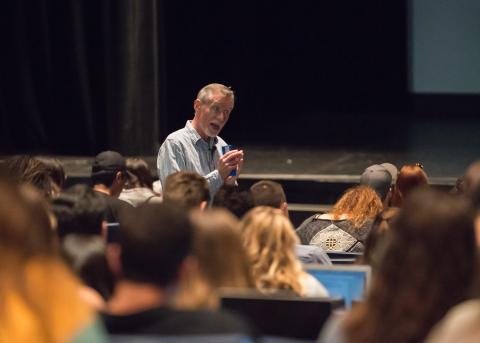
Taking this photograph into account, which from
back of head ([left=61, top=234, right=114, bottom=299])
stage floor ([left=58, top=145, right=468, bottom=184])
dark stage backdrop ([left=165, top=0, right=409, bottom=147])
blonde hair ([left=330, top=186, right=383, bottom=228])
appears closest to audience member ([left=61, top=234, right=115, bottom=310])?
back of head ([left=61, top=234, right=114, bottom=299])

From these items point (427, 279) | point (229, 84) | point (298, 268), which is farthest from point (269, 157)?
point (427, 279)

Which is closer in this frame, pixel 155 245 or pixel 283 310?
pixel 155 245

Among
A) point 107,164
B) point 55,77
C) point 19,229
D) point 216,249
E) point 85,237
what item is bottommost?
point 55,77

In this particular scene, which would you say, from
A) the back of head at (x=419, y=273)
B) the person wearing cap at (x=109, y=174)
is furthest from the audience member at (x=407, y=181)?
the back of head at (x=419, y=273)

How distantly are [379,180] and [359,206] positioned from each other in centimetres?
68

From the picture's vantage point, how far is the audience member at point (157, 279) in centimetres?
235

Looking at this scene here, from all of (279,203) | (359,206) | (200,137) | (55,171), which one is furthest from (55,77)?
(279,203)

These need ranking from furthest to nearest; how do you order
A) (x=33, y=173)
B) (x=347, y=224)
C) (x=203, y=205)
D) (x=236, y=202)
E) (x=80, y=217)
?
(x=347, y=224) → (x=33, y=173) → (x=236, y=202) → (x=203, y=205) → (x=80, y=217)

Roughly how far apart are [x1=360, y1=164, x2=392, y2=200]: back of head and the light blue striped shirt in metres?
0.78

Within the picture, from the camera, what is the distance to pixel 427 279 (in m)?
2.50

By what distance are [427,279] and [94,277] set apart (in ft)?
4.11

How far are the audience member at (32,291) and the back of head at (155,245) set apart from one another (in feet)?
0.69

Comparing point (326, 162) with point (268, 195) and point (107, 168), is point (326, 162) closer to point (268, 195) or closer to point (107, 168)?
point (107, 168)

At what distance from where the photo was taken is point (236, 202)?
4.36m
